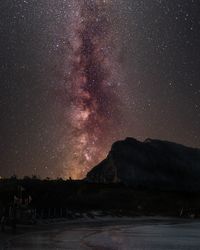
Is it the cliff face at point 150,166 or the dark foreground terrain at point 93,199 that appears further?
the cliff face at point 150,166

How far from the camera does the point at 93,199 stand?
8869 centimetres

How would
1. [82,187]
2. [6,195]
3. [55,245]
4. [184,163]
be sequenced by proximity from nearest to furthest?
[55,245], [6,195], [82,187], [184,163]

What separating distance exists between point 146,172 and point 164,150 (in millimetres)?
23213

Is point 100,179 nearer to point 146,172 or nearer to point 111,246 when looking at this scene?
point 146,172

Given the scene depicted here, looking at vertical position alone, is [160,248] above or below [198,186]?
below

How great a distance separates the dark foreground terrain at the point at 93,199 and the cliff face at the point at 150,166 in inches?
975

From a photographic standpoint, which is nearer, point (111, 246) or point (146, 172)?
point (111, 246)

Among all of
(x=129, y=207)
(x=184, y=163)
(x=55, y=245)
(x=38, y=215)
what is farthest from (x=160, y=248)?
(x=184, y=163)

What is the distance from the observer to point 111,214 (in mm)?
81375

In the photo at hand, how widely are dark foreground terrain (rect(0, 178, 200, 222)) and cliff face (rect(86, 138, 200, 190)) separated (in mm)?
24776

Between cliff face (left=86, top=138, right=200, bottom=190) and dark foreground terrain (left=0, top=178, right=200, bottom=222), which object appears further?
cliff face (left=86, top=138, right=200, bottom=190)

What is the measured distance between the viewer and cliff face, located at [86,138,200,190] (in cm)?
13362

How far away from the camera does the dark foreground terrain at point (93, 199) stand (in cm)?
7544

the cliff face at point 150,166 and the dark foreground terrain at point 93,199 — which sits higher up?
the cliff face at point 150,166
